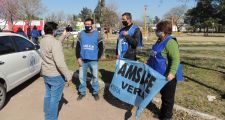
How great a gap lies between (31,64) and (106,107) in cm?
307

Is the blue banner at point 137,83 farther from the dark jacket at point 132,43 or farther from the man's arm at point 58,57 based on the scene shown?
the man's arm at point 58,57

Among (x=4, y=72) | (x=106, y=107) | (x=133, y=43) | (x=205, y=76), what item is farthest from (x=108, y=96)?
(x=205, y=76)

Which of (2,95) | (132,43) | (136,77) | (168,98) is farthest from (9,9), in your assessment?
(168,98)

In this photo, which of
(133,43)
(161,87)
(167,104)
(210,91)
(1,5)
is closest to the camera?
(161,87)

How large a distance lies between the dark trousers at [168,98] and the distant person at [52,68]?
5.35 ft

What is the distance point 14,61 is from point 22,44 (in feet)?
3.77

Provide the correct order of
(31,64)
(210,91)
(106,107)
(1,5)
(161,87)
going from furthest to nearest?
1. (1,5)
2. (31,64)
3. (210,91)
4. (106,107)
5. (161,87)

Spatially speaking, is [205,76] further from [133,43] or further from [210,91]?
[133,43]

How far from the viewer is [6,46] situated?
7.60m

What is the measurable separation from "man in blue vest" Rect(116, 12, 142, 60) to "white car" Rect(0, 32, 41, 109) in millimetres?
2504

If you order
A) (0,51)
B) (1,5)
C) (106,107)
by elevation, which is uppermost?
(1,5)

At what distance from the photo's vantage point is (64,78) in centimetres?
552

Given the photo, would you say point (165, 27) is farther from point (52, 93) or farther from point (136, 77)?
point (52, 93)

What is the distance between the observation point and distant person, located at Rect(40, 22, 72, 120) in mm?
5191
